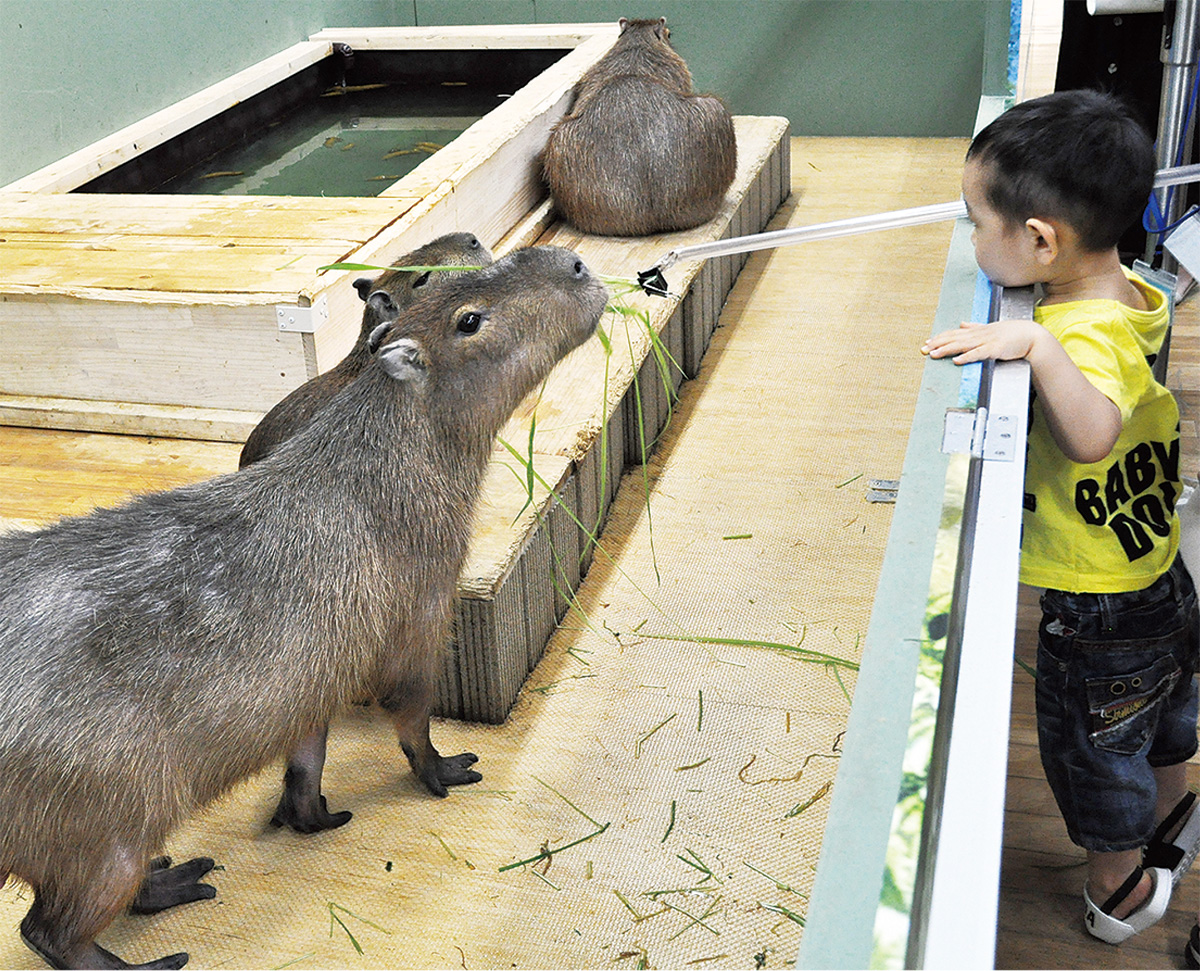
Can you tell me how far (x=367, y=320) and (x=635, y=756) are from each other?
98 centimetres

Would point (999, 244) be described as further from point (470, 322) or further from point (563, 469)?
point (563, 469)

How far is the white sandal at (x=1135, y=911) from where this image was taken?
1.83 metres

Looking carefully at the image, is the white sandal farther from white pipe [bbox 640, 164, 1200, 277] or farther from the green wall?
the green wall

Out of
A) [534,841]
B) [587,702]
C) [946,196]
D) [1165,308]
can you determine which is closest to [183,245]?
[587,702]

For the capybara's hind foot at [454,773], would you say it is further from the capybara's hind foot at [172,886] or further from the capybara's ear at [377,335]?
the capybara's ear at [377,335]

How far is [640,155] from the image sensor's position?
401cm

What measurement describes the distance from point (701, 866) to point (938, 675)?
3.57 feet

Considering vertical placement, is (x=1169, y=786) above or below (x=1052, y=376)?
below

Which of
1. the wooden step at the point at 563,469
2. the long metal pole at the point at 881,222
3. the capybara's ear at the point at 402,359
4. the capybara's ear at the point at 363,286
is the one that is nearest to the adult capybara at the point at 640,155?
the wooden step at the point at 563,469

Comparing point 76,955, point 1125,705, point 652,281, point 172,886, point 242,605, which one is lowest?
point 172,886

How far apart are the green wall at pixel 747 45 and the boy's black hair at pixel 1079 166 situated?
4.05 metres

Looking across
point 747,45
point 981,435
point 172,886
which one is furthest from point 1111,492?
point 747,45

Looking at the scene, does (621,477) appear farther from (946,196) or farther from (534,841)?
(946,196)

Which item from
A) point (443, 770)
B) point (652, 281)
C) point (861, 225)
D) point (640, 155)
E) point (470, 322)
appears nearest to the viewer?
point (470, 322)
